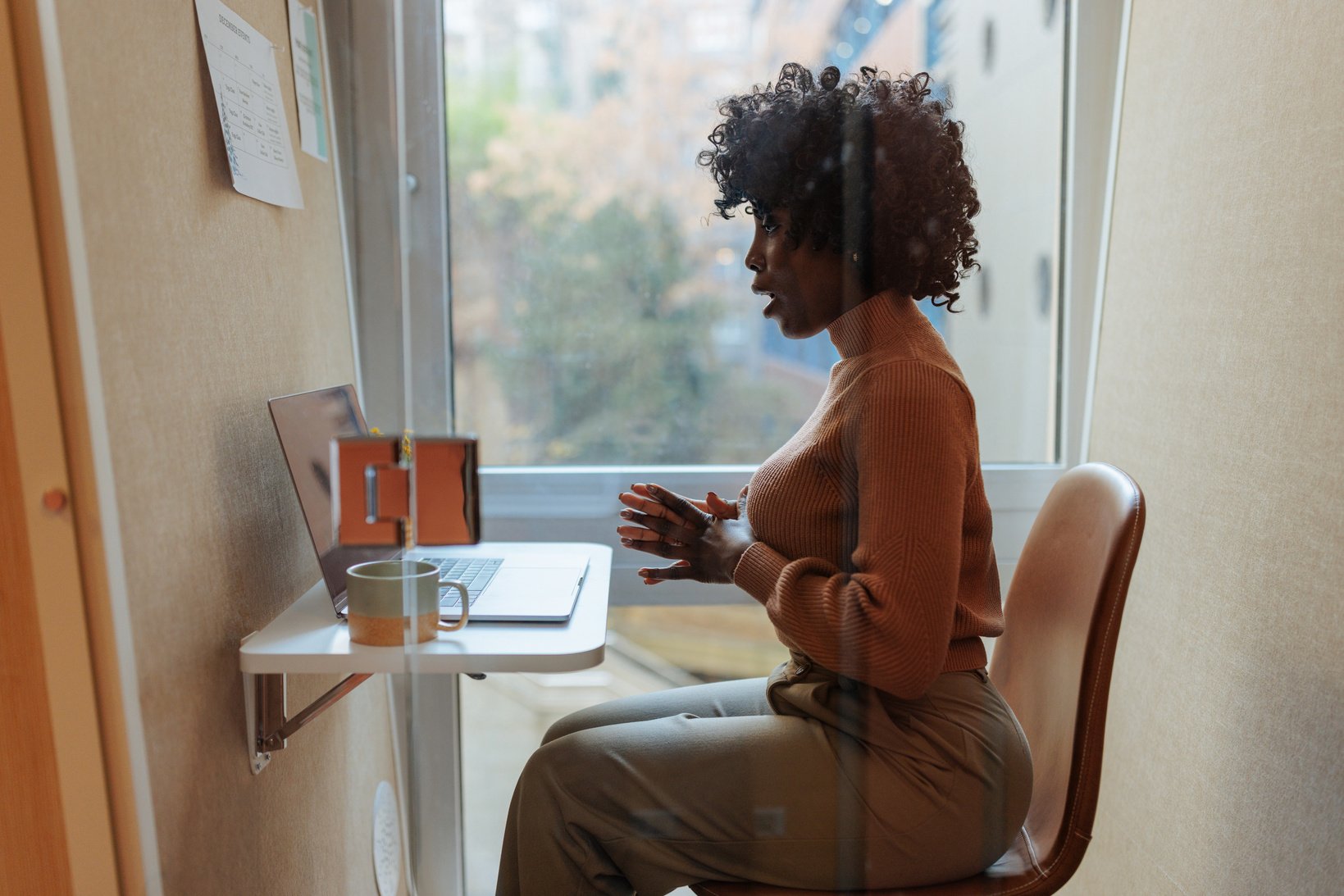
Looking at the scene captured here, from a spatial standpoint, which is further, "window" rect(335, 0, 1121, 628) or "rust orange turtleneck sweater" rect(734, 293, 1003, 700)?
"window" rect(335, 0, 1121, 628)

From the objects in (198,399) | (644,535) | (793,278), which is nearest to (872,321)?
(793,278)

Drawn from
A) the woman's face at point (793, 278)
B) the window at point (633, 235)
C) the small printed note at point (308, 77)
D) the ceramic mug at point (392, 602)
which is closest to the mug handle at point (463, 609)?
the ceramic mug at point (392, 602)

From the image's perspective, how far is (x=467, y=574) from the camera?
1118 mm

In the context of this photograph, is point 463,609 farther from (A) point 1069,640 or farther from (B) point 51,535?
(A) point 1069,640

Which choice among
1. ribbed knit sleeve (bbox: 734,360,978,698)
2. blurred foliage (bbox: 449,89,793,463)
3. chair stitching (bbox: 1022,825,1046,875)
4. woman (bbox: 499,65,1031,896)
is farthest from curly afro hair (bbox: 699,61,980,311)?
chair stitching (bbox: 1022,825,1046,875)

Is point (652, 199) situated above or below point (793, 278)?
above

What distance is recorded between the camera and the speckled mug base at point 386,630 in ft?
3.10

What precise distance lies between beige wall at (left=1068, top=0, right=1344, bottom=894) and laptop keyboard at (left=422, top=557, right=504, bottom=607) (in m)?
0.87

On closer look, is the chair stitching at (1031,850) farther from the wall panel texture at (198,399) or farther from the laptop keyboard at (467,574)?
the wall panel texture at (198,399)

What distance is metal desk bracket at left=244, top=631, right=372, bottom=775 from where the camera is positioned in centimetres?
101

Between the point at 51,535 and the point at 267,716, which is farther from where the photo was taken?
the point at 267,716

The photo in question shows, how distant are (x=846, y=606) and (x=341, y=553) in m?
0.50

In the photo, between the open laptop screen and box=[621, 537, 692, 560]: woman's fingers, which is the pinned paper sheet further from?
box=[621, 537, 692, 560]: woman's fingers

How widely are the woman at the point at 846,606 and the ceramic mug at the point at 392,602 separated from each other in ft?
0.62
